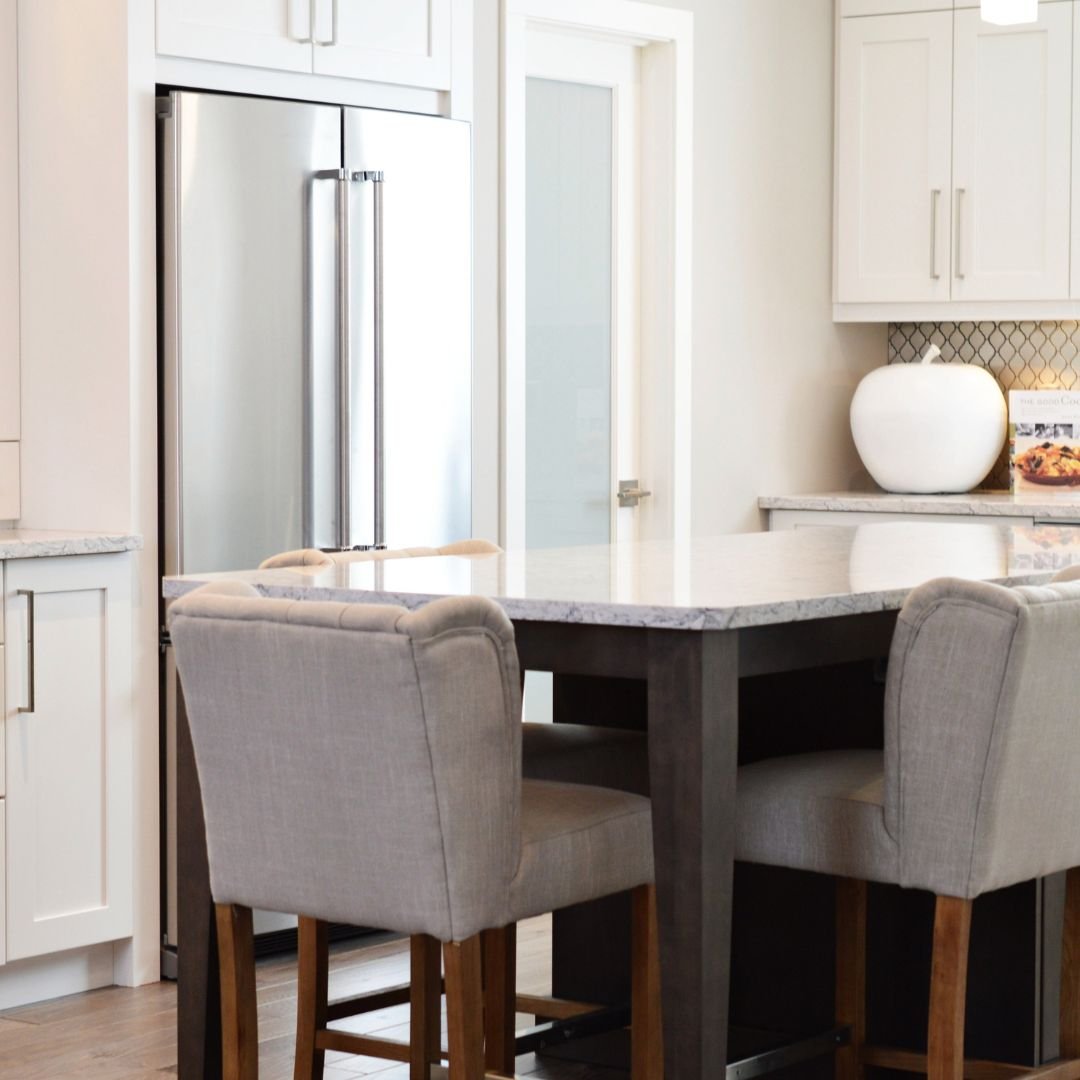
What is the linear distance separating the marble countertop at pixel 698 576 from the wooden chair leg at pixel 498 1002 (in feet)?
1.90

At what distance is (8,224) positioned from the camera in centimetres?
399

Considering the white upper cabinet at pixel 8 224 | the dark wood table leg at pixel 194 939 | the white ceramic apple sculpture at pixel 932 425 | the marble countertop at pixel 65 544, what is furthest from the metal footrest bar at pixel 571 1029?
the white ceramic apple sculpture at pixel 932 425

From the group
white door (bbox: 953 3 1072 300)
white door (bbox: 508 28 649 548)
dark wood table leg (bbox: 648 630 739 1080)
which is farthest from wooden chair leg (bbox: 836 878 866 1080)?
white door (bbox: 953 3 1072 300)

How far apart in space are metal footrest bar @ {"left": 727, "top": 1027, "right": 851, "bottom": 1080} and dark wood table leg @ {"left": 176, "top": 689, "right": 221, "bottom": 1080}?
0.69 meters

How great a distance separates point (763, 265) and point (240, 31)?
205cm

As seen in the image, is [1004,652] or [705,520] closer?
[1004,652]

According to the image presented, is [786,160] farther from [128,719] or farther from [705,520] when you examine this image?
[128,719]

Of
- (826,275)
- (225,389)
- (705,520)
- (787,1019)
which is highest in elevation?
(826,275)

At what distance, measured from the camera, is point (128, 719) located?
3783 mm

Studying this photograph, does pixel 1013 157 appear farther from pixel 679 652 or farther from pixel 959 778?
pixel 679 652

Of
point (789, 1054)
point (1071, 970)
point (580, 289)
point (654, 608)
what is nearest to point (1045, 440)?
point (580, 289)

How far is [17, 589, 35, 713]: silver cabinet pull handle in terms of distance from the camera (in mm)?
3582

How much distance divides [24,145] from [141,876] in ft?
5.09

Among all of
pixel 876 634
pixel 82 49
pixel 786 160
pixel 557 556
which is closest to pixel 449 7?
pixel 82 49
